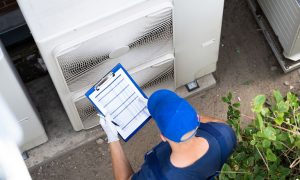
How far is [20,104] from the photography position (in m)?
3.40

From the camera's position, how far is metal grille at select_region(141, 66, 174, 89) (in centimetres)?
366

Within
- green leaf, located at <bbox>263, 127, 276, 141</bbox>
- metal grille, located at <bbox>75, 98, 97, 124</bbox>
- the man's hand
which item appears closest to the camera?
green leaf, located at <bbox>263, 127, 276, 141</bbox>

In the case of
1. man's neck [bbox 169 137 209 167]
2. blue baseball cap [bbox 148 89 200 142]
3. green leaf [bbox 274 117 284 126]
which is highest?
blue baseball cap [bbox 148 89 200 142]

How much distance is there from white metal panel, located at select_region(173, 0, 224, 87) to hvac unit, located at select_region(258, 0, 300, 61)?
0.52 m

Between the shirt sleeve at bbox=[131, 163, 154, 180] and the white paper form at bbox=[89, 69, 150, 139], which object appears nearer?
the shirt sleeve at bbox=[131, 163, 154, 180]

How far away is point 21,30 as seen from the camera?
13.4 ft

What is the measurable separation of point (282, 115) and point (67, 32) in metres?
1.22

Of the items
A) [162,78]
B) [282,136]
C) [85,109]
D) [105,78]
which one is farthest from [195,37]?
[282,136]

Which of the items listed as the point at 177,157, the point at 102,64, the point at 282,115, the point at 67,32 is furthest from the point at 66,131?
the point at 282,115

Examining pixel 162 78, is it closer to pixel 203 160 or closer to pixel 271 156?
pixel 203 160

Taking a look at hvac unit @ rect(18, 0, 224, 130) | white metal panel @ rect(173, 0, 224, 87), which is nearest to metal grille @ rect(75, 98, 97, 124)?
hvac unit @ rect(18, 0, 224, 130)

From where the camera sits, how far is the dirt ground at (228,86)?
3932mm

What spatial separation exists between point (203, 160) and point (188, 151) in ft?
0.33

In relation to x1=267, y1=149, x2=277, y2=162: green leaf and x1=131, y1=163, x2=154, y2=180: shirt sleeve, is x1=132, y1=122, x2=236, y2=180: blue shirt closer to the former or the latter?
x1=131, y1=163, x2=154, y2=180: shirt sleeve
